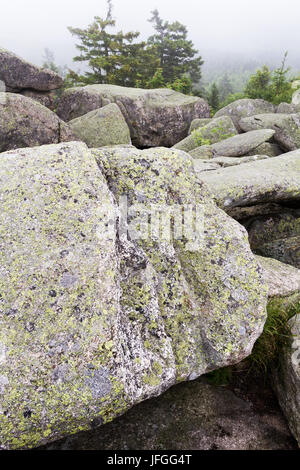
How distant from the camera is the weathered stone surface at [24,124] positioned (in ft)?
44.1

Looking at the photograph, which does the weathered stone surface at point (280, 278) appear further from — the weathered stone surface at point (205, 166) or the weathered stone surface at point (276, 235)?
the weathered stone surface at point (205, 166)

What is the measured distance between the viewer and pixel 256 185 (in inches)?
296

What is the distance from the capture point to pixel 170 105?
2519cm

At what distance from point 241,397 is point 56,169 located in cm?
470

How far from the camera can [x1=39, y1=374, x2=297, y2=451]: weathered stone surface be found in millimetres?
4445

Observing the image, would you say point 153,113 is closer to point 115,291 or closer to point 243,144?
point 243,144

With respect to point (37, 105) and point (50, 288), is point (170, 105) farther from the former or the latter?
point (50, 288)

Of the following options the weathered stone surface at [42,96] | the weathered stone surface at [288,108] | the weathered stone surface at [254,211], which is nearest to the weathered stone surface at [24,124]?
the weathered stone surface at [42,96]

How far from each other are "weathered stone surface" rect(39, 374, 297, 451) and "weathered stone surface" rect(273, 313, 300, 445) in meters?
0.19

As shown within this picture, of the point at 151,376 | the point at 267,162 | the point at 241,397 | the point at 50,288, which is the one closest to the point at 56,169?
the point at 50,288

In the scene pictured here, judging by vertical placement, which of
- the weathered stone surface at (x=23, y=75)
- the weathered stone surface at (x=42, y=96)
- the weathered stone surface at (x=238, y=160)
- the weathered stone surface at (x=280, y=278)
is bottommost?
the weathered stone surface at (x=280, y=278)

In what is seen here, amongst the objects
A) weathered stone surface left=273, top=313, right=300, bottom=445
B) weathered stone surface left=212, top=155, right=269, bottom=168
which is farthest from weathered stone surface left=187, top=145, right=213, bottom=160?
weathered stone surface left=273, top=313, right=300, bottom=445

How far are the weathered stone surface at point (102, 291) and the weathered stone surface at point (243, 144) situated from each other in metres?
8.63

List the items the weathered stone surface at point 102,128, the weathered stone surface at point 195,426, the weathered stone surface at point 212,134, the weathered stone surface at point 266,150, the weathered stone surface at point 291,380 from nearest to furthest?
the weathered stone surface at point 195,426 < the weathered stone surface at point 291,380 < the weathered stone surface at point 266,150 < the weathered stone surface at point 102,128 < the weathered stone surface at point 212,134
